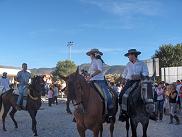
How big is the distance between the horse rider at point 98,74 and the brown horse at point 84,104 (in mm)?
580

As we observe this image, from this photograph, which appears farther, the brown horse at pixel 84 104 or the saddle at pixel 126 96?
the saddle at pixel 126 96

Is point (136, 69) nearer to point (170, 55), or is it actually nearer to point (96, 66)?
point (96, 66)

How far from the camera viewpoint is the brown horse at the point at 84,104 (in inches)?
352

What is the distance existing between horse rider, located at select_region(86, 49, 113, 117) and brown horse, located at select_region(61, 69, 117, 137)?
0.58m

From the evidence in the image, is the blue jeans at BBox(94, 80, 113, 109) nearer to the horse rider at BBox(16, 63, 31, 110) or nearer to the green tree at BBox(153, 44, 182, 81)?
the horse rider at BBox(16, 63, 31, 110)

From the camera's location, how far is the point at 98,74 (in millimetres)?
10391

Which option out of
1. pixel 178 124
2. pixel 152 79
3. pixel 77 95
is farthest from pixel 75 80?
pixel 178 124

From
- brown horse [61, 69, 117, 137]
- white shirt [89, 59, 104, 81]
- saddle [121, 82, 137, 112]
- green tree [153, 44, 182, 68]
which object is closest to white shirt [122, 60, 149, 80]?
saddle [121, 82, 137, 112]

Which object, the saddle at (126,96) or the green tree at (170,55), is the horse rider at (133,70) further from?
the green tree at (170,55)

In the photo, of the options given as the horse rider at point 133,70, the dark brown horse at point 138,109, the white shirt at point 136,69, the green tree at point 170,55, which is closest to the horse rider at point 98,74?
the dark brown horse at point 138,109

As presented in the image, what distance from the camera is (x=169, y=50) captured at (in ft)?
206

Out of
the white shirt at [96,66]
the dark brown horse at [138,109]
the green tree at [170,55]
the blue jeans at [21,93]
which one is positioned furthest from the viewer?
the green tree at [170,55]

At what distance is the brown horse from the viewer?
352 inches

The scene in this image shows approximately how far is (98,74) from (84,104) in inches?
53.4
